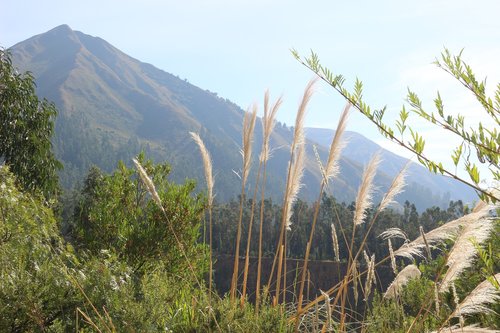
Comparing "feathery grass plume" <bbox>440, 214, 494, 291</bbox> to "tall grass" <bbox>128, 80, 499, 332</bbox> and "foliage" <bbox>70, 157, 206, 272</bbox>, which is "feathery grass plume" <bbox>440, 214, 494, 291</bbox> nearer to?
"tall grass" <bbox>128, 80, 499, 332</bbox>

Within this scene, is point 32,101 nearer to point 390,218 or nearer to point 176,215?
point 176,215

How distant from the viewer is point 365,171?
3475 mm

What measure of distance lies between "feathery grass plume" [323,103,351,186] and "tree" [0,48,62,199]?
35.9ft

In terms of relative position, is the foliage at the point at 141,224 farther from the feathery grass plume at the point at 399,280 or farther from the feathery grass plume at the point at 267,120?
the feathery grass plume at the point at 399,280

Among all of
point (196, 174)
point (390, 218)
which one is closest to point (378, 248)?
point (390, 218)

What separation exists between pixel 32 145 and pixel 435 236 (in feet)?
40.1

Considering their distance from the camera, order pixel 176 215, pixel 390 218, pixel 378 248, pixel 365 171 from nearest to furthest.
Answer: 1. pixel 365 171
2. pixel 176 215
3. pixel 378 248
4. pixel 390 218

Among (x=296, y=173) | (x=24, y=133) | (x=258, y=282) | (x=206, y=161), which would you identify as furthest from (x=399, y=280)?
(x=24, y=133)

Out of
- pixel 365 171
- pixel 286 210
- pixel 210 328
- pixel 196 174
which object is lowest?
pixel 196 174

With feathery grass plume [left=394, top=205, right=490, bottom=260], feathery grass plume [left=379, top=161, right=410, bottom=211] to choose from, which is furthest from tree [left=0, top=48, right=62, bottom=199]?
feathery grass plume [left=394, top=205, right=490, bottom=260]

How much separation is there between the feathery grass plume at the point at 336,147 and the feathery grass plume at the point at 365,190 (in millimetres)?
241

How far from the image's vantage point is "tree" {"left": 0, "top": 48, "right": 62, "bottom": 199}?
13.2 meters

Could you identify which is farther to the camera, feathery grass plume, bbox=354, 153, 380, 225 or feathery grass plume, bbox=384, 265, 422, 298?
feathery grass plume, bbox=354, 153, 380, 225

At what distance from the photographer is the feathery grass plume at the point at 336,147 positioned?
3.56m
